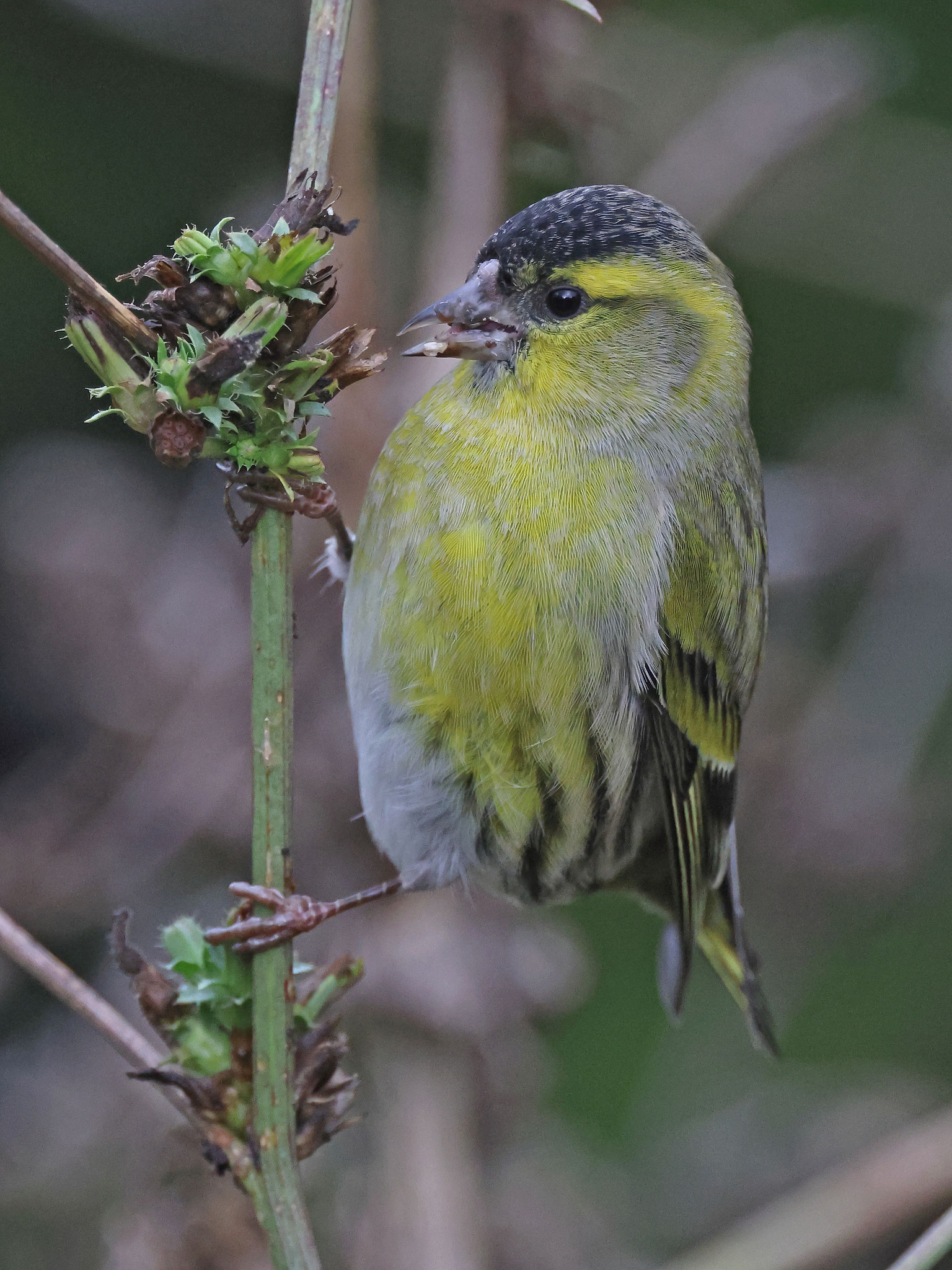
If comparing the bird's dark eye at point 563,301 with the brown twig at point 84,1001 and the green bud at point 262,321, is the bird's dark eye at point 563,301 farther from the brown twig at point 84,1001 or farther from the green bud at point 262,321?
the brown twig at point 84,1001

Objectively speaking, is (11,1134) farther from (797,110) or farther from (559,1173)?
(797,110)

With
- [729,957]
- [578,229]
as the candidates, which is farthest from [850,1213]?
[578,229]

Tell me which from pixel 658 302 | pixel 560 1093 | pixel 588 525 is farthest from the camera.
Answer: pixel 560 1093

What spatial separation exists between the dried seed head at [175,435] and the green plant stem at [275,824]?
0.49ft

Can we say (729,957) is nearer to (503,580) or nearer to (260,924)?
(503,580)

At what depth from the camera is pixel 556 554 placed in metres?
2.77

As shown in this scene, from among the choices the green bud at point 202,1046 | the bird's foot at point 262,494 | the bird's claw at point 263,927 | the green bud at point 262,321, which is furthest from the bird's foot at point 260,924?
the green bud at point 262,321

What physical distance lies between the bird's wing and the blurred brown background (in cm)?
54

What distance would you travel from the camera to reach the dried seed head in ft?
5.66

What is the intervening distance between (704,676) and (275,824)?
1.60m

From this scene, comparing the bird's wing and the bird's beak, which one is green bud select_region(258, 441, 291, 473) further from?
the bird's wing

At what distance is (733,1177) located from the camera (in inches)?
Answer: 149

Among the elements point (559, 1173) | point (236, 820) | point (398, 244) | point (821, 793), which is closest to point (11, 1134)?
point (236, 820)

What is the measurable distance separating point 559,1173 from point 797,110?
3.18 meters
